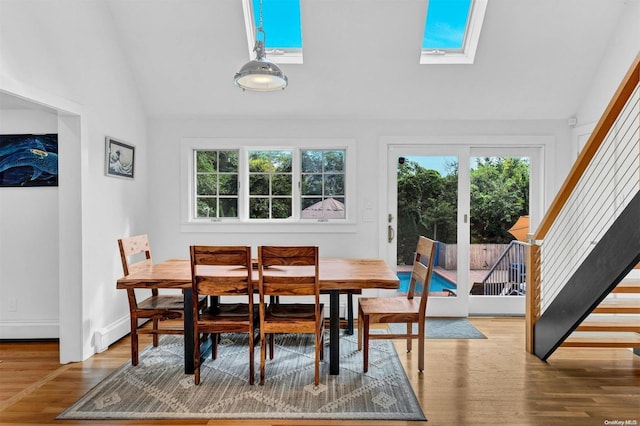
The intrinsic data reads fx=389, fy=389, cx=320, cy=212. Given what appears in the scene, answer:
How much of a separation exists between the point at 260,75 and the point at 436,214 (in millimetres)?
2629

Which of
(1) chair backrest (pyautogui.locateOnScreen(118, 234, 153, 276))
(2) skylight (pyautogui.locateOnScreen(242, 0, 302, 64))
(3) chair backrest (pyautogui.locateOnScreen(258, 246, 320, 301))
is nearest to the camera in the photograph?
(3) chair backrest (pyautogui.locateOnScreen(258, 246, 320, 301))

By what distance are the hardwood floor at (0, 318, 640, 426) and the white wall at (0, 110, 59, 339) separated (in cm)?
20

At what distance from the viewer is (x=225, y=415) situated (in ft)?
7.50

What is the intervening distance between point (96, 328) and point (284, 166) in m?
2.36

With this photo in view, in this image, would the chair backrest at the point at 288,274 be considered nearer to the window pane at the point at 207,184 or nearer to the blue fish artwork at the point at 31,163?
the window pane at the point at 207,184

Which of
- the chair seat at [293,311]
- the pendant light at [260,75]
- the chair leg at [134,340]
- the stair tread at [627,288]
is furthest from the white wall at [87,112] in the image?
the stair tread at [627,288]

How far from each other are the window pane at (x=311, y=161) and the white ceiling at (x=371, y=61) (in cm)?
42

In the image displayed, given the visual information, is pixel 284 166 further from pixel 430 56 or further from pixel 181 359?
pixel 181 359

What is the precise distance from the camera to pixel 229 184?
14.3 feet

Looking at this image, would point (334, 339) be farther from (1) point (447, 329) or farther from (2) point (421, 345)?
(1) point (447, 329)

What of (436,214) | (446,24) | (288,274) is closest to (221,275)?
(288,274)

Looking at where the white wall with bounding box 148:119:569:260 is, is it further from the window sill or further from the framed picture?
the framed picture

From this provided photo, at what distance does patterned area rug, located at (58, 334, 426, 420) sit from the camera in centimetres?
231

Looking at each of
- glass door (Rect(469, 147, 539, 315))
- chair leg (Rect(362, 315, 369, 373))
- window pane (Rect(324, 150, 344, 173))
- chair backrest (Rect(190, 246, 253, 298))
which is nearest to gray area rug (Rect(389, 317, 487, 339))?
glass door (Rect(469, 147, 539, 315))
